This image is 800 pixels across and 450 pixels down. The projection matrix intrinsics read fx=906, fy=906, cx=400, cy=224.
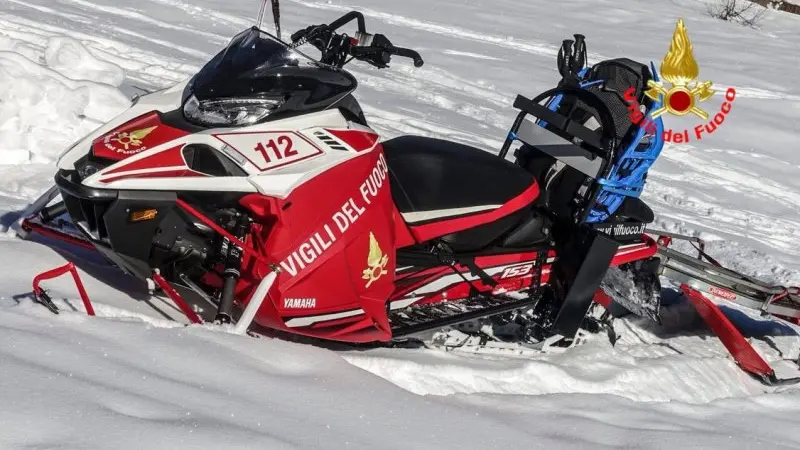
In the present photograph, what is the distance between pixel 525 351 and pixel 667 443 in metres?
0.97

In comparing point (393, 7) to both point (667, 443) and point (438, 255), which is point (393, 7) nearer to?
point (438, 255)

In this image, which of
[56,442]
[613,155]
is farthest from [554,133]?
[56,442]

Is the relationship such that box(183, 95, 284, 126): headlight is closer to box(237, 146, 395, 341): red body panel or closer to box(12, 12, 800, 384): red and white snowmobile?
box(12, 12, 800, 384): red and white snowmobile

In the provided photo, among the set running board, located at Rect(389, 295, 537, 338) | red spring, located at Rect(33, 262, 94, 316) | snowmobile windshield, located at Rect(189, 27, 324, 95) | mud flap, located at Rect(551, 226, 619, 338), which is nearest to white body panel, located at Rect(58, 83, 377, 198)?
snowmobile windshield, located at Rect(189, 27, 324, 95)

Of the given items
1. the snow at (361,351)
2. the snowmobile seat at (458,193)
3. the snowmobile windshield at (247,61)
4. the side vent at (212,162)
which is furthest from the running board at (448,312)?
the snowmobile windshield at (247,61)

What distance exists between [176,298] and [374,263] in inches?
29.1

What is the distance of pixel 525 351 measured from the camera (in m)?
4.07

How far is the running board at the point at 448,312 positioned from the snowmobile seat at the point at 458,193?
25cm

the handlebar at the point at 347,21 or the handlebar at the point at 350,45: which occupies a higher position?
the handlebar at the point at 347,21

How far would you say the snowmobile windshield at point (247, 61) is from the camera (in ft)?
10.1

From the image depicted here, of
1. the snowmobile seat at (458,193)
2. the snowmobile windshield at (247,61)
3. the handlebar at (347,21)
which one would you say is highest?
the handlebar at (347,21)

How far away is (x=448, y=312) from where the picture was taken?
3.80 metres

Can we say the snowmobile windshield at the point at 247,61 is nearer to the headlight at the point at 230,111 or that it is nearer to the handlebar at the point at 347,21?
the headlight at the point at 230,111

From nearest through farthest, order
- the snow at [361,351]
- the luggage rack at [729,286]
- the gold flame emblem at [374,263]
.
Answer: the snow at [361,351] < the gold flame emblem at [374,263] < the luggage rack at [729,286]
